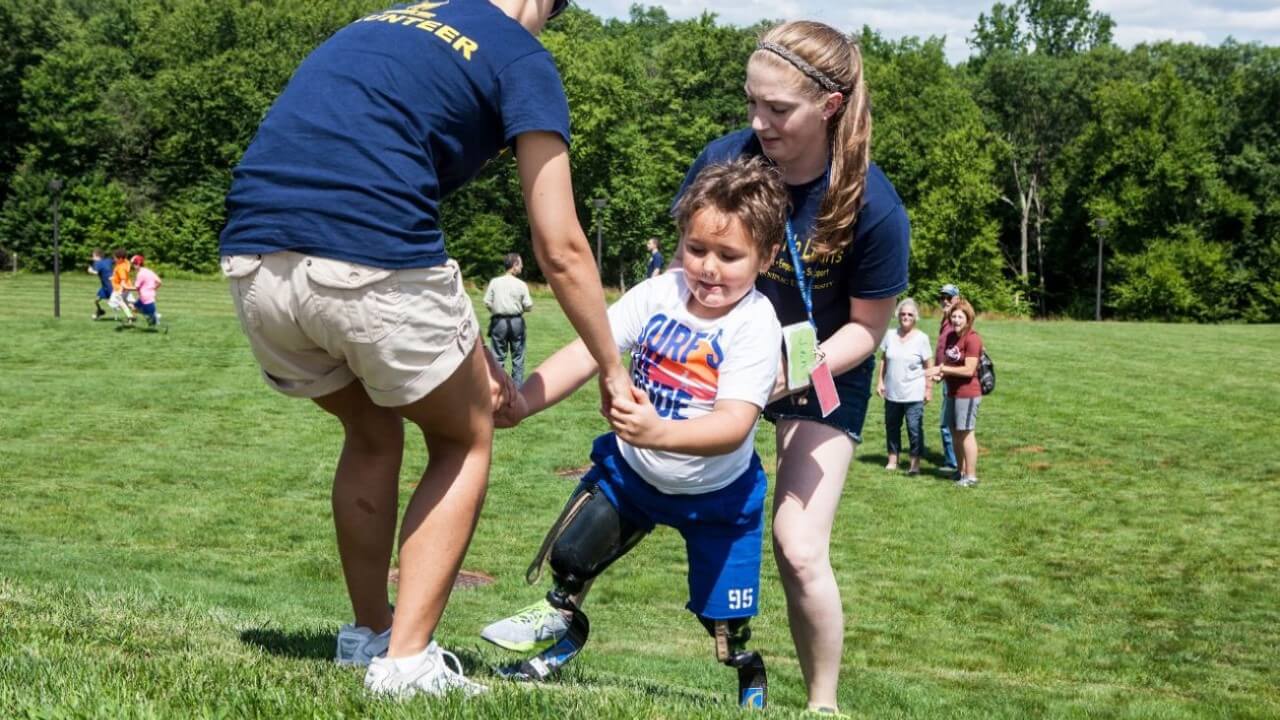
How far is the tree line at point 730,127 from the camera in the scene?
57906 mm

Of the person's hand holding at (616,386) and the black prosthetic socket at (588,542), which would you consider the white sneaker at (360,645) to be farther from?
the person's hand holding at (616,386)

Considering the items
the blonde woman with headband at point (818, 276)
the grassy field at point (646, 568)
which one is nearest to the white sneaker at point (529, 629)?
the blonde woman with headband at point (818, 276)

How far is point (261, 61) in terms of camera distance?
64.3 metres

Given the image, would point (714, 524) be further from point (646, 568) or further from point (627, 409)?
point (646, 568)

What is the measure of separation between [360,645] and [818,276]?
190 centimetres

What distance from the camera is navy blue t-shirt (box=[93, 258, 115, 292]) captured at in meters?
27.5

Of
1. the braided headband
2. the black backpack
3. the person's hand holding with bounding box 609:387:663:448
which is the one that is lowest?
the black backpack

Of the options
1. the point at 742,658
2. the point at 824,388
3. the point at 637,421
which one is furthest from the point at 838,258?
the point at 742,658

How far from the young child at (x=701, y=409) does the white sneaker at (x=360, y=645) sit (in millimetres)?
431

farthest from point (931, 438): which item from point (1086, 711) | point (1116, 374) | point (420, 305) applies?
point (420, 305)

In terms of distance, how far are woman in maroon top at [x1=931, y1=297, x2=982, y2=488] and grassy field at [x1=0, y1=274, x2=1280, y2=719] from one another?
1.28 ft

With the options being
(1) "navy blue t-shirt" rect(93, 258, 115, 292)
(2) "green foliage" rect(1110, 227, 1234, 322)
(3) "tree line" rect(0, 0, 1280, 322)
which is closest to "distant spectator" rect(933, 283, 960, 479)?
(1) "navy blue t-shirt" rect(93, 258, 115, 292)

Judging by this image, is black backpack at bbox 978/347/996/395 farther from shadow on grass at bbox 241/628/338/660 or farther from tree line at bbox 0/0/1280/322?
tree line at bbox 0/0/1280/322

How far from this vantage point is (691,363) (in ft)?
12.3
